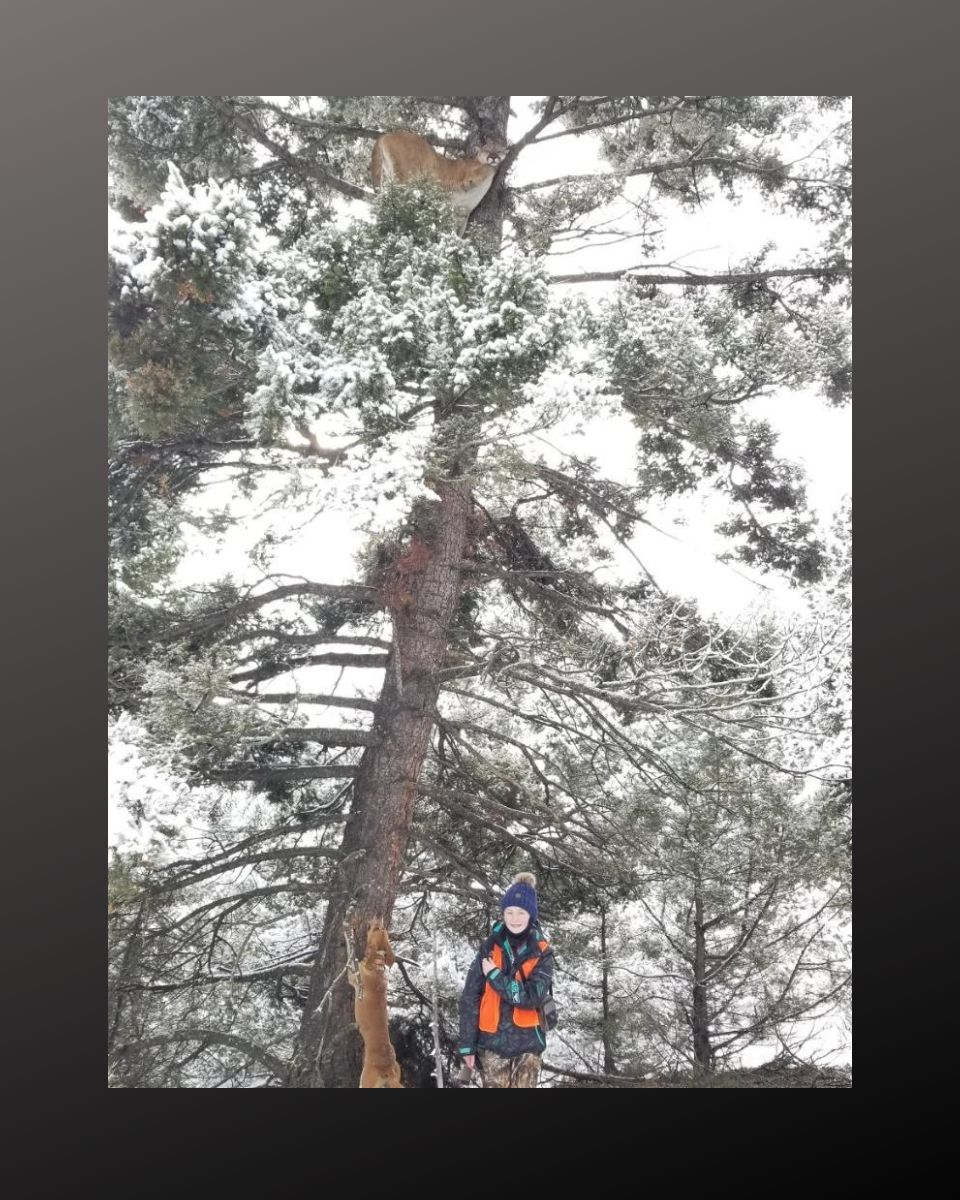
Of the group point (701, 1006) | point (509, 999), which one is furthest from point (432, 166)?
point (701, 1006)

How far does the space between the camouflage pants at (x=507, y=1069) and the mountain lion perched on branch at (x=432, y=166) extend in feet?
9.06

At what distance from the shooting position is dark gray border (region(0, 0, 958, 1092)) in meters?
2.90

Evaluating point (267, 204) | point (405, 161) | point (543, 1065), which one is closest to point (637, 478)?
point (405, 161)

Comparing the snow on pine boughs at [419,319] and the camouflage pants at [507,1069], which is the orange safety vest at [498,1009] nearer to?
the camouflage pants at [507,1069]

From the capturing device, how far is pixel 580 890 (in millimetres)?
2924

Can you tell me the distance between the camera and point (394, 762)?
2.96 m

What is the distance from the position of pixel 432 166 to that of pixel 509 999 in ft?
9.18

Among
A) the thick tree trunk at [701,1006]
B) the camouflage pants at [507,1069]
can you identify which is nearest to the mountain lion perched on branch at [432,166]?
the thick tree trunk at [701,1006]

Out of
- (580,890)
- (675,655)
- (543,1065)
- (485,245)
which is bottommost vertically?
(543,1065)

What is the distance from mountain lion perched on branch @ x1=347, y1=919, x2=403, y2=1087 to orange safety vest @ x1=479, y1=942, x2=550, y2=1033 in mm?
320

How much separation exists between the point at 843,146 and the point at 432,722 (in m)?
2.39

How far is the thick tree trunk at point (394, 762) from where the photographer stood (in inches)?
113
